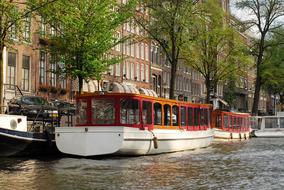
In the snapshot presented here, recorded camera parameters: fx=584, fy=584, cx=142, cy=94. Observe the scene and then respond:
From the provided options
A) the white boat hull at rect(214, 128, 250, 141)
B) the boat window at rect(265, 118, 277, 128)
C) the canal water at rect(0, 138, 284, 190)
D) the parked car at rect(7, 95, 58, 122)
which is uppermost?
the parked car at rect(7, 95, 58, 122)

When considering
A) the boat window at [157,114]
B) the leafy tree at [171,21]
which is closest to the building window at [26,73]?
the leafy tree at [171,21]

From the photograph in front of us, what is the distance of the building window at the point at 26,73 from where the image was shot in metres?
44.0

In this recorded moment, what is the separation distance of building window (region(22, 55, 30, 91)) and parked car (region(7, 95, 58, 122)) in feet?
26.2

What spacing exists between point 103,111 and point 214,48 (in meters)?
29.7

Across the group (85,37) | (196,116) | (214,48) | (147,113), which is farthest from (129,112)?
(214,48)

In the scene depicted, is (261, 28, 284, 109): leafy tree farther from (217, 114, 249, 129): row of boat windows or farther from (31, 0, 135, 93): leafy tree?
(31, 0, 135, 93): leafy tree

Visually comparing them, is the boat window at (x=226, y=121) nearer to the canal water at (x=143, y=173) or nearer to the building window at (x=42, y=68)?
the building window at (x=42, y=68)

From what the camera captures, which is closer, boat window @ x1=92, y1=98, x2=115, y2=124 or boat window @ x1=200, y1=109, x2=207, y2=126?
boat window @ x1=92, y1=98, x2=115, y2=124

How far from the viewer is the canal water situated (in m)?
16.6

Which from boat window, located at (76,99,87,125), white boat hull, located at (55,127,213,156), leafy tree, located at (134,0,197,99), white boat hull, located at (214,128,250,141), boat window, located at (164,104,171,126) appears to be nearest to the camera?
white boat hull, located at (55,127,213,156)

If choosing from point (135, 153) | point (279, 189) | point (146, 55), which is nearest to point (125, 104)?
point (135, 153)

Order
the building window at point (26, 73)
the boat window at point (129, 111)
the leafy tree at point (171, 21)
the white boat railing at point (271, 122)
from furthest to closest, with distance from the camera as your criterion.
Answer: the white boat railing at point (271, 122), the building window at point (26, 73), the leafy tree at point (171, 21), the boat window at point (129, 111)

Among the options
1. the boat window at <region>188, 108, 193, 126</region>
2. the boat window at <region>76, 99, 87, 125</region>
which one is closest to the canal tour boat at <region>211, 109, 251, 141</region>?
the boat window at <region>188, 108, 193, 126</region>

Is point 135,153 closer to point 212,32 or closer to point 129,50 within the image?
point 212,32
